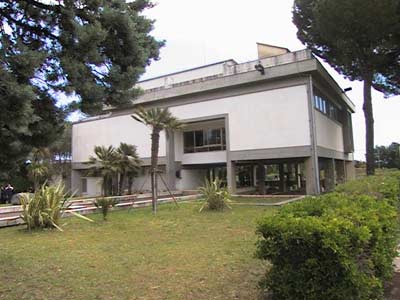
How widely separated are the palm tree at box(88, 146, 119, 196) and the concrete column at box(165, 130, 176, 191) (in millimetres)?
4083

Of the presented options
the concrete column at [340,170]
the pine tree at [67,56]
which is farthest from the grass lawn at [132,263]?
the concrete column at [340,170]

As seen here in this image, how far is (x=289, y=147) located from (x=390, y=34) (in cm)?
880

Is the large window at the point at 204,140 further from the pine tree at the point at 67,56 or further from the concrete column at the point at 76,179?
the pine tree at the point at 67,56

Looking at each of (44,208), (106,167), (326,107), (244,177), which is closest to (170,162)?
(106,167)

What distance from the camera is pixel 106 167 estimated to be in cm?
2606

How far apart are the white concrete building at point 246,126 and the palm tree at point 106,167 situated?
3.20 meters

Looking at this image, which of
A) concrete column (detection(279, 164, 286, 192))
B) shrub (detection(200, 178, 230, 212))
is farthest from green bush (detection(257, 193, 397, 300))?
concrete column (detection(279, 164, 286, 192))

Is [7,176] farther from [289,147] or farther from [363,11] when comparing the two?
[363,11]

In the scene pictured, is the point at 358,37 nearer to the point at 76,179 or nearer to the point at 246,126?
the point at 246,126

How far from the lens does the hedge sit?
11.9 feet

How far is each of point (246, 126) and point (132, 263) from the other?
18856mm

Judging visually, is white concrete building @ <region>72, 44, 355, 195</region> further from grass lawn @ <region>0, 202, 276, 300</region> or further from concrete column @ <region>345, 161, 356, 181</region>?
grass lawn @ <region>0, 202, 276, 300</region>

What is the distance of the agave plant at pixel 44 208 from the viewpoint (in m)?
10.9

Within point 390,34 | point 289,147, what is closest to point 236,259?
point 289,147
